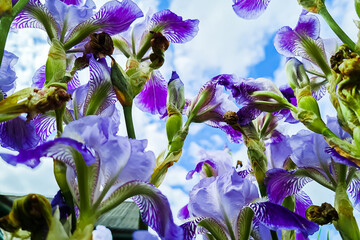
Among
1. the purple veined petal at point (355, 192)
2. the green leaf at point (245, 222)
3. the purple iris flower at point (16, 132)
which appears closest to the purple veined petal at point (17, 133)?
the purple iris flower at point (16, 132)

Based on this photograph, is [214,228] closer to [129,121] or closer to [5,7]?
[129,121]

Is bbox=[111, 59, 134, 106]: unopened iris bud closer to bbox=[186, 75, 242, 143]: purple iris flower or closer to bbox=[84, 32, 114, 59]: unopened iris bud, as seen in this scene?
bbox=[84, 32, 114, 59]: unopened iris bud

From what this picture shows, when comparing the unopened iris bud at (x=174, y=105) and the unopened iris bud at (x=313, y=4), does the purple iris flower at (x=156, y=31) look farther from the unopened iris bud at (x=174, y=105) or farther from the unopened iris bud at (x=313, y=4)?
the unopened iris bud at (x=313, y=4)

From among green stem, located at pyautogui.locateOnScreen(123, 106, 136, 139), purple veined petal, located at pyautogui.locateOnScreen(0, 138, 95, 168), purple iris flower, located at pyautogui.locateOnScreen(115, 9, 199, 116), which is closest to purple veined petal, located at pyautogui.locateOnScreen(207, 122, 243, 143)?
purple iris flower, located at pyautogui.locateOnScreen(115, 9, 199, 116)

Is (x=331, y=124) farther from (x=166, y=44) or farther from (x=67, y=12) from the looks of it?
(x=67, y=12)

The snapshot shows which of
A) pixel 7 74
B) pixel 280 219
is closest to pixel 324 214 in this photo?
pixel 280 219

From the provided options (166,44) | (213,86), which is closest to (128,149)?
(166,44)
